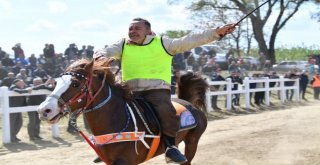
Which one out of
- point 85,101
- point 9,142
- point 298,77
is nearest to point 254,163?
point 85,101

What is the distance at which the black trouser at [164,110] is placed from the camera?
249 inches

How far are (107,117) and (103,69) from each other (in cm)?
55

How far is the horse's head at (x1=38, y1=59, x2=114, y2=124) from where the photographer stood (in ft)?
17.1

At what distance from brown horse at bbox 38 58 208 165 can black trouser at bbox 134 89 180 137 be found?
3.9 inches

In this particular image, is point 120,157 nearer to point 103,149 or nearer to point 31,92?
point 103,149

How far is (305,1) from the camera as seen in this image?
39906 mm

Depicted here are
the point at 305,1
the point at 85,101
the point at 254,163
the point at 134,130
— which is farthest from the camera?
the point at 305,1

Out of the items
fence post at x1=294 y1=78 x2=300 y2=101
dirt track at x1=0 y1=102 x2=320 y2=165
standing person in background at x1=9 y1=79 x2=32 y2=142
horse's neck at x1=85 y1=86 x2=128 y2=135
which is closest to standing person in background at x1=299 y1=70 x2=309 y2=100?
fence post at x1=294 y1=78 x2=300 y2=101

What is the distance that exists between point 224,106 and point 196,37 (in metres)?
15.6

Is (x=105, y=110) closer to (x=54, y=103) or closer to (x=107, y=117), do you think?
(x=107, y=117)

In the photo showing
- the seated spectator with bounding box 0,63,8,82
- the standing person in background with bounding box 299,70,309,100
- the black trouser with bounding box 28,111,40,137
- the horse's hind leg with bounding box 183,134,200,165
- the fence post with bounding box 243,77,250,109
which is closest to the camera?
the horse's hind leg with bounding box 183,134,200,165

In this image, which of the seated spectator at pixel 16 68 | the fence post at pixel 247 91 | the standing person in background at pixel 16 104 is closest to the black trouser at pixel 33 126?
the standing person in background at pixel 16 104

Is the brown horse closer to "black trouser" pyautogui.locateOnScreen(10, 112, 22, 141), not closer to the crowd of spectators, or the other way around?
the crowd of spectators

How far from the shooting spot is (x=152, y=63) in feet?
21.1
